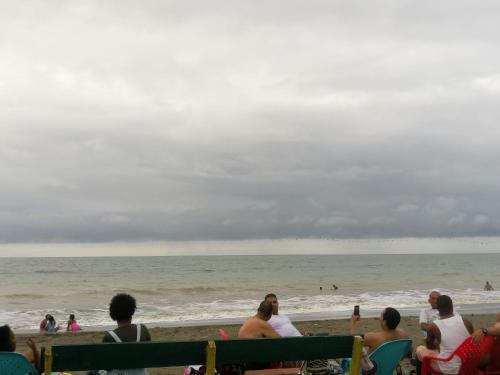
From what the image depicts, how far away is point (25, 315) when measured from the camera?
2403 cm

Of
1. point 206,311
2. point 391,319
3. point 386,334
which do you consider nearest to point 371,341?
point 386,334

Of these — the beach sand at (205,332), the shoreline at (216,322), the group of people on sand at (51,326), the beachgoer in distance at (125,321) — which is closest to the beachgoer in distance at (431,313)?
the beachgoer in distance at (125,321)

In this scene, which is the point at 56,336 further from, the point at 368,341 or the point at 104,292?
the point at 104,292

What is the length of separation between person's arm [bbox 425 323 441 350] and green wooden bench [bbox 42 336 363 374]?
1.23 m

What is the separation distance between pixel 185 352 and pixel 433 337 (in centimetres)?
267

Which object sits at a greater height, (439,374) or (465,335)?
(465,335)

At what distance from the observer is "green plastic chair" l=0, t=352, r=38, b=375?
3803mm

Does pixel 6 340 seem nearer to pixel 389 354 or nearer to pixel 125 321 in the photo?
pixel 125 321

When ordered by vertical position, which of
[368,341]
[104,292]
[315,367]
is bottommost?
[104,292]

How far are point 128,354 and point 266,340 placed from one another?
1058 mm

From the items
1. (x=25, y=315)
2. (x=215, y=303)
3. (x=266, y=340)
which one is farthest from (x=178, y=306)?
(x=266, y=340)

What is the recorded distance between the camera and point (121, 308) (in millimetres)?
4441

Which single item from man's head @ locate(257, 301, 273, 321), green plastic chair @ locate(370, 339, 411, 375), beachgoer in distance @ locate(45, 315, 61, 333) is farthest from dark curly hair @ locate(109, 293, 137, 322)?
beachgoer in distance @ locate(45, 315, 61, 333)

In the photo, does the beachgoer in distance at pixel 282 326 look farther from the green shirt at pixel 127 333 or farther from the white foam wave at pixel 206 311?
the white foam wave at pixel 206 311
